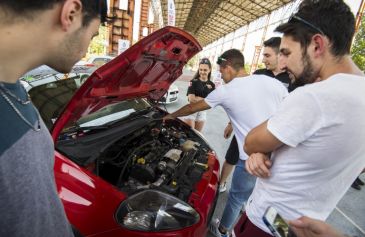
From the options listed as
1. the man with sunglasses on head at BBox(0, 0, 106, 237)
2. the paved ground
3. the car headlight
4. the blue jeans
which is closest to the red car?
the car headlight

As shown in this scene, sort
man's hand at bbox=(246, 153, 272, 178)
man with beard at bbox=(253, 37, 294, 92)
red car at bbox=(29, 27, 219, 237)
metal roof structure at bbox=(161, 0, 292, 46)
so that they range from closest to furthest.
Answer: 1. man's hand at bbox=(246, 153, 272, 178)
2. red car at bbox=(29, 27, 219, 237)
3. man with beard at bbox=(253, 37, 294, 92)
4. metal roof structure at bbox=(161, 0, 292, 46)

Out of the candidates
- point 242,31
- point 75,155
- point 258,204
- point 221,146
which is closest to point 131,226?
point 75,155

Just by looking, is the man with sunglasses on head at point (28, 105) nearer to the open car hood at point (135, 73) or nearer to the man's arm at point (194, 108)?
the open car hood at point (135, 73)

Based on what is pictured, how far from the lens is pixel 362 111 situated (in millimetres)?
861

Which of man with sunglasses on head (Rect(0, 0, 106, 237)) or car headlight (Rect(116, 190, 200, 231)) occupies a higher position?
man with sunglasses on head (Rect(0, 0, 106, 237))

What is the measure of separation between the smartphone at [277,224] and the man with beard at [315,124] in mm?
146

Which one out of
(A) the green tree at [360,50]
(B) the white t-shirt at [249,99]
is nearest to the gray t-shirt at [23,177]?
(B) the white t-shirt at [249,99]

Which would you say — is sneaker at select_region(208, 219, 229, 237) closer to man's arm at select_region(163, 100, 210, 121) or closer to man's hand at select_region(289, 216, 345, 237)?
man's arm at select_region(163, 100, 210, 121)

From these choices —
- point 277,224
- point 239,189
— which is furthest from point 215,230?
point 277,224

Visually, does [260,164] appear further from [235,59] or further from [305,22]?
[235,59]

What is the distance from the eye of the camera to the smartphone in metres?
0.90

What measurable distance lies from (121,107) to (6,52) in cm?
185

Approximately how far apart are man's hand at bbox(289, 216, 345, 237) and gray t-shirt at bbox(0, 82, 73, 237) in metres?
0.81

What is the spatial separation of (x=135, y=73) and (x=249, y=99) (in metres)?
0.95
